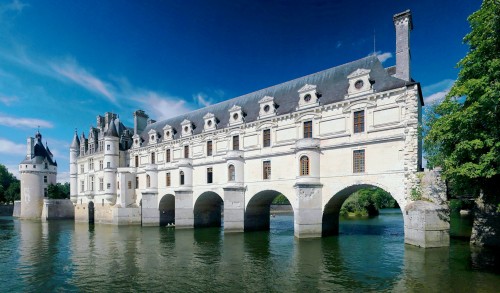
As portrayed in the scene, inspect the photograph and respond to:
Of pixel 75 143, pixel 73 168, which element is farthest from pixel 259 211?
pixel 75 143

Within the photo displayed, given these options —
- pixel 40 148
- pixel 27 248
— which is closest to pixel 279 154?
pixel 27 248

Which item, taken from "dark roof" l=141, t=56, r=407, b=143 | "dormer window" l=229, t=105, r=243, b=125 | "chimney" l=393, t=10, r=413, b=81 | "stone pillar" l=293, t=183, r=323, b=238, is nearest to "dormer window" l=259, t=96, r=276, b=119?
"dark roof" l=141, t=56, r=407, b=143

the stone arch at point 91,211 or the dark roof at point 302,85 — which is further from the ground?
the dark roof at point 302,85

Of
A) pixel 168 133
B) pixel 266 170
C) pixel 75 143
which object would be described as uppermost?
pixel 168 133

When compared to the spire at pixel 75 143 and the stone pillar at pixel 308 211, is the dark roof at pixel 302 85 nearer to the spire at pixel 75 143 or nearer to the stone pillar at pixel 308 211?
the stone pillar at pixel 308 211

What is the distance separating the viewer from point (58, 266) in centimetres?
1772

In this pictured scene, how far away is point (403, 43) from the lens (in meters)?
22.9

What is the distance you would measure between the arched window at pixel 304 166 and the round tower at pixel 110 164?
31115 mm

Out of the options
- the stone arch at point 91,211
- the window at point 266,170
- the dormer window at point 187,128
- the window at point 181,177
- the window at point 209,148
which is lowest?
the stone arch at point 91,211

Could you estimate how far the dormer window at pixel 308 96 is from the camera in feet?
85.4

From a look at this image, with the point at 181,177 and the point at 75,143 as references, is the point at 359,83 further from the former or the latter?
the point at 75,143

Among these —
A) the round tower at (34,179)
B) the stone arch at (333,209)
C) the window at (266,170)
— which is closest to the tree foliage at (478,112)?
the stone arch at (333,209)

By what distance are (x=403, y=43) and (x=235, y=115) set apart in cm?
1660

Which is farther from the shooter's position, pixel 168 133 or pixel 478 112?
pixel 168 133
